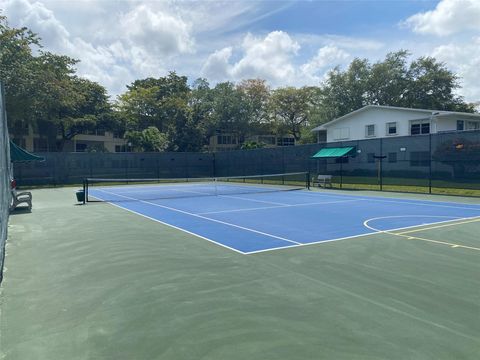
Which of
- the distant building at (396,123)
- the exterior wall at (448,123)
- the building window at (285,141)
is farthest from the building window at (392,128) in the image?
the building window at (285,141)

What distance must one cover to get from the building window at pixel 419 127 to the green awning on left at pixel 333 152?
34.4 feet

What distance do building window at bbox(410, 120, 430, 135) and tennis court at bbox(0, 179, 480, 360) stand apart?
24.7 metres

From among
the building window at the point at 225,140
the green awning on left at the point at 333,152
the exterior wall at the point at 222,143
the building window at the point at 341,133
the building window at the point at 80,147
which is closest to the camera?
the green awning on left at the point at 333,152

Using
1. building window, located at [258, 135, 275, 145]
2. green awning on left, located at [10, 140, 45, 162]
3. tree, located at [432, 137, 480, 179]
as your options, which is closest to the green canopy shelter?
tree, located at [432, 137, 480, 179]

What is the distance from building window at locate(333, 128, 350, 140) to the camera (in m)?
38.8

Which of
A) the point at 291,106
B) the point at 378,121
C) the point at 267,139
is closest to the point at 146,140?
the point at 291,106

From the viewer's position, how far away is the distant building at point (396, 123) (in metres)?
32.1

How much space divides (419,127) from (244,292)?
3210 cm

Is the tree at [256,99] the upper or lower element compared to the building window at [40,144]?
upper

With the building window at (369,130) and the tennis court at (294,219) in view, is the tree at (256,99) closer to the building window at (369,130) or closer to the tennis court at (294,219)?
the building window at (369,130)

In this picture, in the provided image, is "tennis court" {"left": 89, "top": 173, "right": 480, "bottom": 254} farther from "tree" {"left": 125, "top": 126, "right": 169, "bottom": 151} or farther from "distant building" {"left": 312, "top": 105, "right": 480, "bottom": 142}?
"tree" {"left": 125, "top": 126, "right": 169, "bottom": 151}

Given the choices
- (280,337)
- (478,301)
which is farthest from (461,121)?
(280,337)

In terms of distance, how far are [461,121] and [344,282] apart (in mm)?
33467

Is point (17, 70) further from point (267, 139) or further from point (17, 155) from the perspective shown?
point (267, 139)
